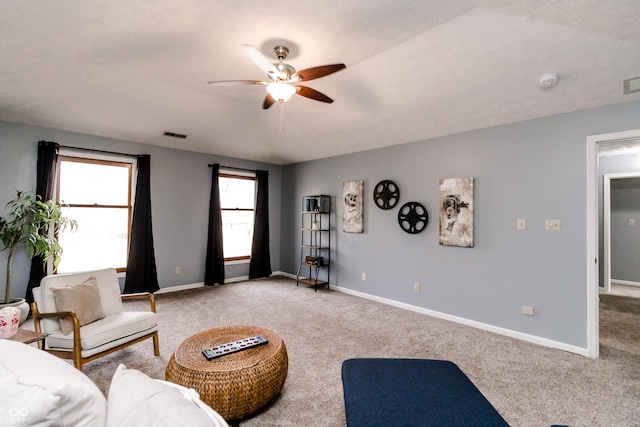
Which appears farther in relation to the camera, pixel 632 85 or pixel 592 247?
pixel 592 247

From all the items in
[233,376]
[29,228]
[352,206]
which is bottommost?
[233,376]

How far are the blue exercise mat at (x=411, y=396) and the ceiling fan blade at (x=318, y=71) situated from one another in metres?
2.05

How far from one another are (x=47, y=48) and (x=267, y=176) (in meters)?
3.98

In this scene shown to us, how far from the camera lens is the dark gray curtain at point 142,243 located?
466 centimetres

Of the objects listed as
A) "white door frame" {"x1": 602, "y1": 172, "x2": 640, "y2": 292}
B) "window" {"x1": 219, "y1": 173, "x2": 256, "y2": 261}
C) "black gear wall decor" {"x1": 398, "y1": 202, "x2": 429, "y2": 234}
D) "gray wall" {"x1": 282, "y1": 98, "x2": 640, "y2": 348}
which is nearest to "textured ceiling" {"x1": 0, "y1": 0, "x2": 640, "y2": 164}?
"gray wall" {"x1": 282, "y1": 98, "x2": 640, "y2": 348}

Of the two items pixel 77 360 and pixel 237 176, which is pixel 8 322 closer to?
pixel 77 360

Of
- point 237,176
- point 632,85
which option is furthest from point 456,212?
point 237,176

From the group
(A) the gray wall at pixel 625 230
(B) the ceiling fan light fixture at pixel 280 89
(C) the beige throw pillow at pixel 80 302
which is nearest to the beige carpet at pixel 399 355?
(C) the beige throw pillow at pixel 80 302

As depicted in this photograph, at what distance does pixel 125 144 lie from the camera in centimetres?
472

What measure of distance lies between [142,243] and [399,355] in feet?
13.5

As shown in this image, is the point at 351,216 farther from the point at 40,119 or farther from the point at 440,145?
the point at 40,119

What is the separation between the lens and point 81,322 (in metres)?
2.47

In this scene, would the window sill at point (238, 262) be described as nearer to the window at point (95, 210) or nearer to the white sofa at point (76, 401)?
the window at point (95, 210)

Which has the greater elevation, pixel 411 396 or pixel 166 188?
pixel 166 188
